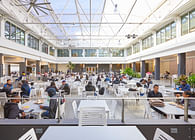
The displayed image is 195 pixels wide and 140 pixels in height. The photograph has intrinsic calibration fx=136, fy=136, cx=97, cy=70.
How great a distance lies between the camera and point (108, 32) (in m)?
22.9

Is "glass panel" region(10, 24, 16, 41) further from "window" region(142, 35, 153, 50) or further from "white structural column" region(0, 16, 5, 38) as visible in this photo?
"window" region(142, 35, 153, 50)

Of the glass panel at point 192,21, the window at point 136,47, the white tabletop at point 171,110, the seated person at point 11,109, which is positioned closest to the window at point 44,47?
the window at point 136,47

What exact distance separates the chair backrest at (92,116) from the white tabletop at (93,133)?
45 centimetres

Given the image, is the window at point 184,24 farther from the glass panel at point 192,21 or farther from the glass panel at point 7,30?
the glass panel at point 7,30

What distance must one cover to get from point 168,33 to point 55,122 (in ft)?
51.5

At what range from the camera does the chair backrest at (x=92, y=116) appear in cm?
252

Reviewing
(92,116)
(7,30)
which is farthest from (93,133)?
(7,30)

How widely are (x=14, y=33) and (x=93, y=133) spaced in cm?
1565

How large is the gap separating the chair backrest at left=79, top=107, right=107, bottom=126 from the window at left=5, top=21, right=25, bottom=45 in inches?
537

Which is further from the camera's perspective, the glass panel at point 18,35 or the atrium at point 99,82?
the glass panel at point 18,35

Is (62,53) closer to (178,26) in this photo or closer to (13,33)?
(13,33)

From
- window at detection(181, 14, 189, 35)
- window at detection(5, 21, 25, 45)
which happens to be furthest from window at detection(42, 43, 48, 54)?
window at detection(181, 14, 189, 35)

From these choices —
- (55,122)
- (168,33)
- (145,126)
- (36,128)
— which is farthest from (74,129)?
(168,33)

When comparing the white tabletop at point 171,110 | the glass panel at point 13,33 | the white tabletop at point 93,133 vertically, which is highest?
the glass panel at point 13,33
